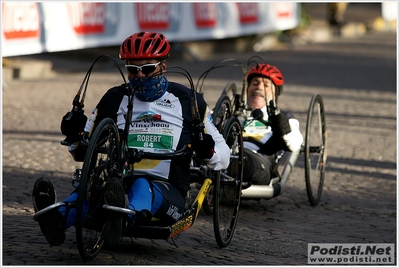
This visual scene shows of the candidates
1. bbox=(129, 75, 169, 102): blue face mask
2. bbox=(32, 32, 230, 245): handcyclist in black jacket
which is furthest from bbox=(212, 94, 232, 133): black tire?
bbox=(129, 75, 169, 102): blue face mask

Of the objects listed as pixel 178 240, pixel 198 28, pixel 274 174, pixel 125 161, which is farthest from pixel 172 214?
pixel 198 28

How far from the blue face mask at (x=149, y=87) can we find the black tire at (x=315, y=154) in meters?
2.40

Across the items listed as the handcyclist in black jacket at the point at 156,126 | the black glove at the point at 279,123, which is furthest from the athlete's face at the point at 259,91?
the handcyclist in black jacket at the point at 156,126

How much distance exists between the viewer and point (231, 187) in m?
6.09

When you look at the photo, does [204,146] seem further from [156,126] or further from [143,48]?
[143,48]

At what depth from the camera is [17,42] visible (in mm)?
13508

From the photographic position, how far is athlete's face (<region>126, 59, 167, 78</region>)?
5234 millimetres

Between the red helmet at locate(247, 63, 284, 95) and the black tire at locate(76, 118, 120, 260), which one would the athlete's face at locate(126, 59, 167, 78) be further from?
the red helmet at locate(247, 63, 284, 95)

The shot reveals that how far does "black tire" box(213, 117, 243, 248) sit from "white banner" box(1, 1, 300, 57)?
25.5 ft

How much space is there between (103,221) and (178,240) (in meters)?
1.13

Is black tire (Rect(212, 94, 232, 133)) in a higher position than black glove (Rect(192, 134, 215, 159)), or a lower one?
lower

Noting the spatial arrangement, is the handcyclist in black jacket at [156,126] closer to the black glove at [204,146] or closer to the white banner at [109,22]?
the black glove at [204,146]

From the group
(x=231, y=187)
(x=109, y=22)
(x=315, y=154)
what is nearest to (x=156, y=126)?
(x=231, y=187)

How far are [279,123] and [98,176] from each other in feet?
8.21
